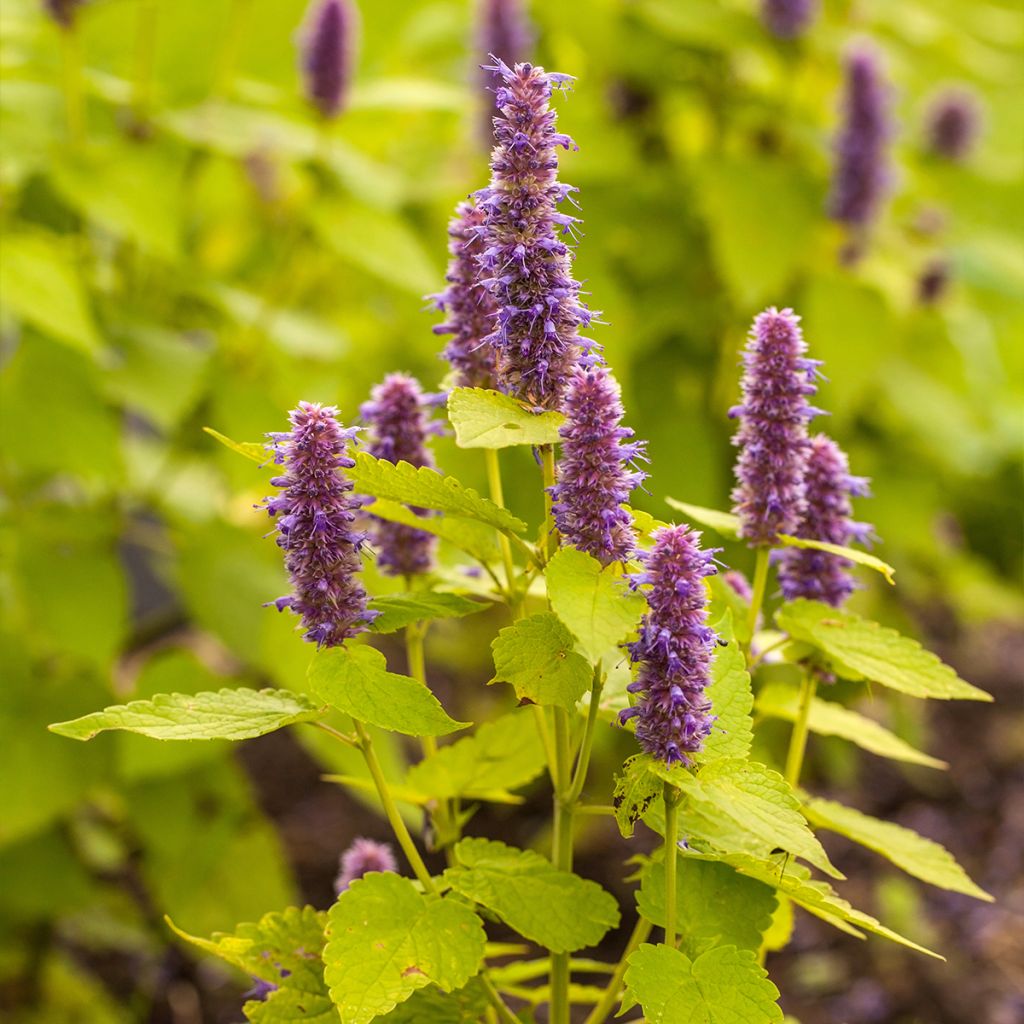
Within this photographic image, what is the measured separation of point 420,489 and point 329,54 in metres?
1.54

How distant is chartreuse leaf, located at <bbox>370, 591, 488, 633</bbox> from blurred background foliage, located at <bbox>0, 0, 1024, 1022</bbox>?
1051 millimetres

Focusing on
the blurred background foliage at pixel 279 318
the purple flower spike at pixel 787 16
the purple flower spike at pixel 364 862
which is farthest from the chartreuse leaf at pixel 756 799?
the purple flower spike at pixel 787 16

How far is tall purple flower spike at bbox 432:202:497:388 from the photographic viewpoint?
963 millimetres

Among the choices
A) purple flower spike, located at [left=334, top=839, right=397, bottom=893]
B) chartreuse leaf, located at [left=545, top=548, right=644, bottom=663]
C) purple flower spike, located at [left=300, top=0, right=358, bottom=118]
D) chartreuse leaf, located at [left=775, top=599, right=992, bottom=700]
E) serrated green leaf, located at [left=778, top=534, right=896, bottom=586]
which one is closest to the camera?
chartreuse leaf, located at [left=545, top=548, right=644, bottom=663]

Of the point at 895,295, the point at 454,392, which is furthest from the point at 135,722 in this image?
the point at 895,295

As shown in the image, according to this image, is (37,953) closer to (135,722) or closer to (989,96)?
(135,722)

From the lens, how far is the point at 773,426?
988 millimetres

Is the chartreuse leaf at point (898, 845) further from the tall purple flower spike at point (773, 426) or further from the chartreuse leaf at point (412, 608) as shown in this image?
the chartreuse leaf at point (412, 608)

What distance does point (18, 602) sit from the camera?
2436 millimetres

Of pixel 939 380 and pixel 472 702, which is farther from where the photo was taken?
pixel 472 702

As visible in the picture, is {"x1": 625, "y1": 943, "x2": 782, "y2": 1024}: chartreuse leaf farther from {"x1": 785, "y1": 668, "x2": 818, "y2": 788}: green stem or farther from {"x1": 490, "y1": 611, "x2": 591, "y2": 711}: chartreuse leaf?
{"x1": 785, "y1": 668, "x2": 818, "y2": 788}: green stem

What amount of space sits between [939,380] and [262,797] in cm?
212

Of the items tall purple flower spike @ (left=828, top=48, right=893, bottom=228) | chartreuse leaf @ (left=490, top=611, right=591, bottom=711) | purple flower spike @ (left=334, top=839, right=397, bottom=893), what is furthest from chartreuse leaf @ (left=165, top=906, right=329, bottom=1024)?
tall purple flower spike @ (left=828, top=48, right=893, bottom=228)

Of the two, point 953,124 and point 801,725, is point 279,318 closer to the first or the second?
point 953,124
